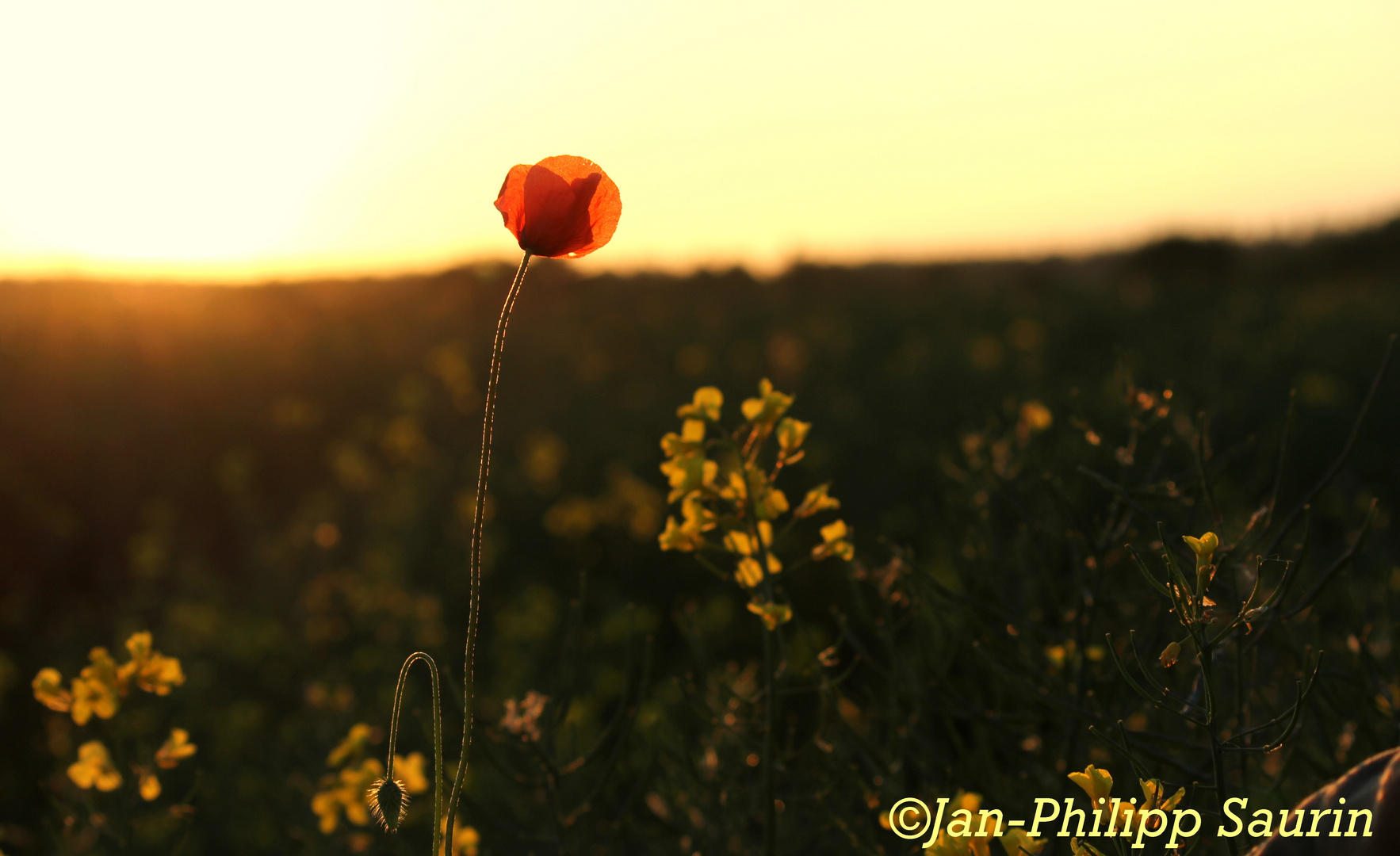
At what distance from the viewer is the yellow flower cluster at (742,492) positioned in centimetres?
120

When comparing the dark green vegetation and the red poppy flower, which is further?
the dark green vegetation

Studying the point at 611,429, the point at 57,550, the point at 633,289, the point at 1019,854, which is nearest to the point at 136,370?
the point at 57,550

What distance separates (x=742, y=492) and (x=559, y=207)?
490 millimetres

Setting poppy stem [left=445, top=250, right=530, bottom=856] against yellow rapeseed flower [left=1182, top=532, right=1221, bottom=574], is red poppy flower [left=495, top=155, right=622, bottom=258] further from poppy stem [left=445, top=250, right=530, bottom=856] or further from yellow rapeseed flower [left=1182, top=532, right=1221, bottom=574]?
yellow rapeseed flower [left=1182, top=532, right=1221, bottom=574]

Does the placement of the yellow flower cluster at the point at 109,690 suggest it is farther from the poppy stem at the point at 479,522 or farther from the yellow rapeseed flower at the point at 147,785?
the poppy stem at the point at 479,522

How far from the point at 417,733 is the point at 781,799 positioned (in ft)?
8.73

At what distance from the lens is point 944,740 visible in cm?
253

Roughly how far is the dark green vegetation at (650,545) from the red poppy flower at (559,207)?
63 centimetres

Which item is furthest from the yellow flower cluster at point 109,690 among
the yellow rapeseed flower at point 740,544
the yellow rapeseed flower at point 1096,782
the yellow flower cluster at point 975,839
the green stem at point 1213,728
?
the green stem at point 1213,728

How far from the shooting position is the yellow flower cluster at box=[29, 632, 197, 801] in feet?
4.51

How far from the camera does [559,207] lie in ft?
2.81

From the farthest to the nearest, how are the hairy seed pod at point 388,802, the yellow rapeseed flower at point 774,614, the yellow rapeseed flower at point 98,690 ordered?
the yellow rapeseed flower at point 98,690 < the yellow rapeseed flower at point 774,614 < the hairy seed pod at point 388,802

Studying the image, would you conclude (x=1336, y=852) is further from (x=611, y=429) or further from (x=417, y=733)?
(x=611, y=429)

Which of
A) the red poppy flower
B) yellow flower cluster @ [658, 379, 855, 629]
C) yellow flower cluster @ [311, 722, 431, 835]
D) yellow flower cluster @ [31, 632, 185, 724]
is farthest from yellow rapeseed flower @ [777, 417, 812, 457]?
yellow flower cluster @ [31, 632, 185, 724]
